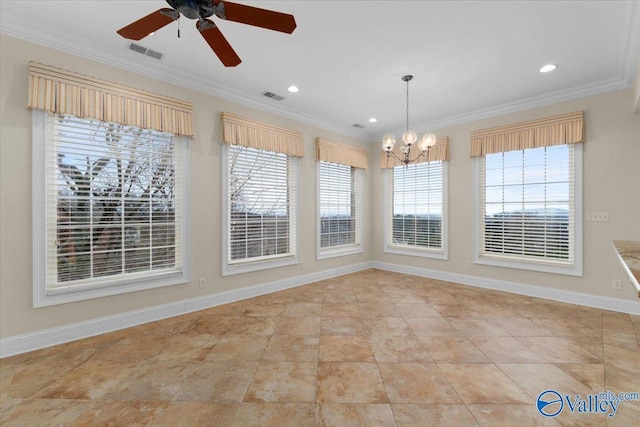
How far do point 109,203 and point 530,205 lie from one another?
19.6 ft

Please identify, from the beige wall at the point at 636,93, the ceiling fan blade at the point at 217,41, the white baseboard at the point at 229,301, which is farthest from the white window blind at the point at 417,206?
the ceiling fan blade at the point at 217,41

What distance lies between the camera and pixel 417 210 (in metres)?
5.78

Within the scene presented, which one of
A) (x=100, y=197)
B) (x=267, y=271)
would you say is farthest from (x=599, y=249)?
(x=100, y=197)

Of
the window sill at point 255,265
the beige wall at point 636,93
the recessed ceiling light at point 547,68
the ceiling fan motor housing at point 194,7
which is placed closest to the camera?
the ceiling fan motor housing at point 194,7

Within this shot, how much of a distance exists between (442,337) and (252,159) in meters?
3.57

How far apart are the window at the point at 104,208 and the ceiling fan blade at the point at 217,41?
192 centimetres

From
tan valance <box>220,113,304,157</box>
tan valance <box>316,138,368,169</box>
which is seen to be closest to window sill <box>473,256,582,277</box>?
tan valance <box>316,138,368,169</box>

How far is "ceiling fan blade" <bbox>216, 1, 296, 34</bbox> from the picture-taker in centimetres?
164

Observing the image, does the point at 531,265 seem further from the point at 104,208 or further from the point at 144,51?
the point at 144,51

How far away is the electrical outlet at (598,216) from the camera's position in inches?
148

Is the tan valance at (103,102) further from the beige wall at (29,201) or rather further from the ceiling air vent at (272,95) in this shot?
the ceiling air vent at (272,95)

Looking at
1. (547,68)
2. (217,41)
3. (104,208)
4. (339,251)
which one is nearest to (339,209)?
(339,251)

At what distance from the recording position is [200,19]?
5.47ft

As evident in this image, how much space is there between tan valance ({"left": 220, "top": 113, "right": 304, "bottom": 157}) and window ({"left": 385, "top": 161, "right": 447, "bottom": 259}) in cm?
249
